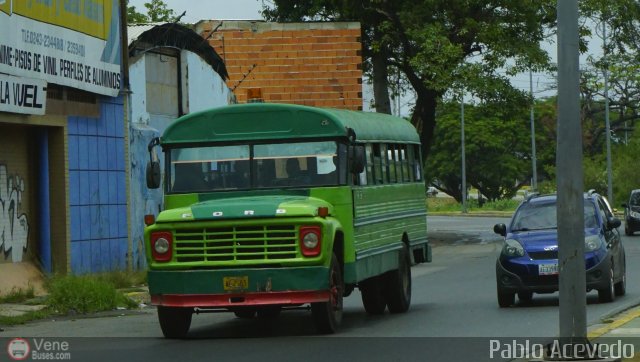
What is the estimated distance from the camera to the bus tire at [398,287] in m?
19.1

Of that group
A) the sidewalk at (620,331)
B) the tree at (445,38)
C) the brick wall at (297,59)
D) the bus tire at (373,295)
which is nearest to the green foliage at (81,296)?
the bus tire at (373,295)

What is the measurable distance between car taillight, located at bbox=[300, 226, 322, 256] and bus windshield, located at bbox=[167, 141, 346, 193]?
128cm

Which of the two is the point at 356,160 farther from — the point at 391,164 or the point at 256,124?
the point at 391,164

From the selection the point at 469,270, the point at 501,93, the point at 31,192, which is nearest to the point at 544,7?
the point at 501,93

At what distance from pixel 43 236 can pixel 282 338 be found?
10417mm

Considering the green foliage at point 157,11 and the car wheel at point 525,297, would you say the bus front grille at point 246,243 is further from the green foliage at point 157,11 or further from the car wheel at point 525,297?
the green foliage at point 157,11

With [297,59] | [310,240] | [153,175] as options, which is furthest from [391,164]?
[297,59]

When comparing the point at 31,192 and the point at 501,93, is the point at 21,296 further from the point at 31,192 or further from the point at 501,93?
the point at 501,93

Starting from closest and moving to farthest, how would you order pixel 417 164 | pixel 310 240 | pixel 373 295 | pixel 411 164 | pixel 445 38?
pixel 310 240 < pixel 373 295 < pixel 411 164 < pixel 417 164 < pixel 445 38

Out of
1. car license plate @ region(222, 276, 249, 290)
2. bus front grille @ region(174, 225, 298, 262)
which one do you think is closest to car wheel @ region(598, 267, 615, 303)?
bus front grille @ region(174, 225, 298, 262)

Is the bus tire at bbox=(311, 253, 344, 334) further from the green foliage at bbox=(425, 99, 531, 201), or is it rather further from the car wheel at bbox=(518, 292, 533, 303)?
the green foliage at bbox=(425, 99, 531, 201)

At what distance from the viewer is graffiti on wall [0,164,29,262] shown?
23.6 meters

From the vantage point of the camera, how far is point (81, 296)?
2066cm

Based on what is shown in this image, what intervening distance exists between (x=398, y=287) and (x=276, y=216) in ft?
14.3
